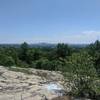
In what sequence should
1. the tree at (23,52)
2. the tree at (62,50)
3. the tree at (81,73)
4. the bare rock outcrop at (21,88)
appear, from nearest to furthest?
1. the bare rock outcrop at (21,88)
2. the tree at (81,73)
3. the tree at (62,50)
4. the tree at (23,52)

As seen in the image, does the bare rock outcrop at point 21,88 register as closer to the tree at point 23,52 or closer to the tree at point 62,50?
the tree at point 62,50

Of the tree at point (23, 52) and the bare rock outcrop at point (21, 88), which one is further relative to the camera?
the tree at point (23, 52)

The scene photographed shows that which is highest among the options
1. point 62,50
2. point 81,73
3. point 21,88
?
point 81,73

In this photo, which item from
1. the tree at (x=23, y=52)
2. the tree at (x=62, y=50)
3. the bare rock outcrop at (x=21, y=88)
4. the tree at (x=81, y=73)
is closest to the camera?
the bare rock outcrop at (x=21, y=88)

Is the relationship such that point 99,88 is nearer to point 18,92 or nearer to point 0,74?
point 18,92

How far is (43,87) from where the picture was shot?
627 centimetres

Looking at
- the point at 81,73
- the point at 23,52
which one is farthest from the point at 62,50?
the point at 81,73

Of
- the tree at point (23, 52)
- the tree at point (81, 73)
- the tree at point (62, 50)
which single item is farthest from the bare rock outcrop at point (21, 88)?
the tree at point (23, 52)

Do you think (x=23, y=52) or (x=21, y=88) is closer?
(x=21, y=88)

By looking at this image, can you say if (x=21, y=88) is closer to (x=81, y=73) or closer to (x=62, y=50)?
(x=81, y=73)

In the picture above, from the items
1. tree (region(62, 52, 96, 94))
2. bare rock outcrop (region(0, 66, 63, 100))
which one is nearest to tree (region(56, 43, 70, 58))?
bare rock outcrop (region(0, 66, 63, 100))

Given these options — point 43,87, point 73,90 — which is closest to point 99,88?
point 73,90

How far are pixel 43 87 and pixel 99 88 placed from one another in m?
1.45

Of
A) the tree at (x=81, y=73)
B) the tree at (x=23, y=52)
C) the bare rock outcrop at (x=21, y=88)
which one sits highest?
the tree at (x=81, y=73)
